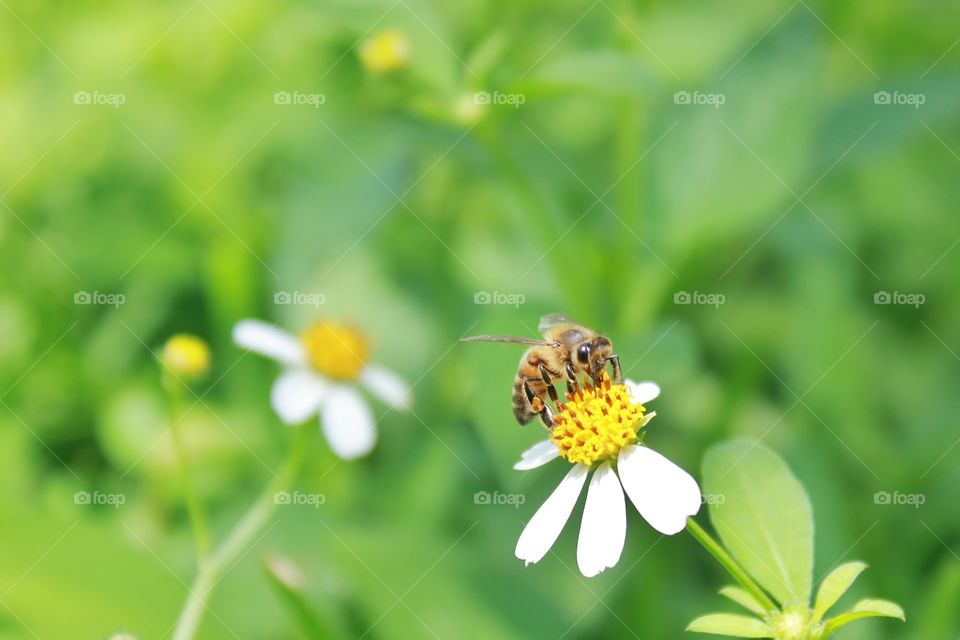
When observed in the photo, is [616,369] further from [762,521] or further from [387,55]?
[387,55]

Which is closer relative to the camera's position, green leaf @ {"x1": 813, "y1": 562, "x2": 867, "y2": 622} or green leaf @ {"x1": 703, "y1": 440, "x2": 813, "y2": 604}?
green leaf @ {"x1": 813, "y1": 562, "x2": 867, "y2": 622}

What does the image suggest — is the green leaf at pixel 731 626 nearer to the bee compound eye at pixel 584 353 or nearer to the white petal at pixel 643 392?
the white petal at pixel 643 392

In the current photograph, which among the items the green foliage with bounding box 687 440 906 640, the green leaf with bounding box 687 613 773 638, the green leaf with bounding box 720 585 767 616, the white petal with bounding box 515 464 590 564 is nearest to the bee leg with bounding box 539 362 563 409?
the white petal with bounding box 515 464 590 564

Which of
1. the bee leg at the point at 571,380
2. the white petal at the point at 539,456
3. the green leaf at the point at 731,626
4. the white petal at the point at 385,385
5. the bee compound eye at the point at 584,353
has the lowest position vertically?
the green leaf at the point at 731,626

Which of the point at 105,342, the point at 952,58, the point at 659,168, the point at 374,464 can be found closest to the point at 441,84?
the point at 659,168

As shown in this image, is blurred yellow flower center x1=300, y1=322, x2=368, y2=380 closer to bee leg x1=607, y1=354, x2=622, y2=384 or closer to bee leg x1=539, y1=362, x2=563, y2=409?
bee leg x1=539, y1=362, x2=563, y2=409

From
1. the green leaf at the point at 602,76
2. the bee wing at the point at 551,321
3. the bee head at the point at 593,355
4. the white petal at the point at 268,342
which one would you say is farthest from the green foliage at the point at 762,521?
the white petal at the point at 268,342
